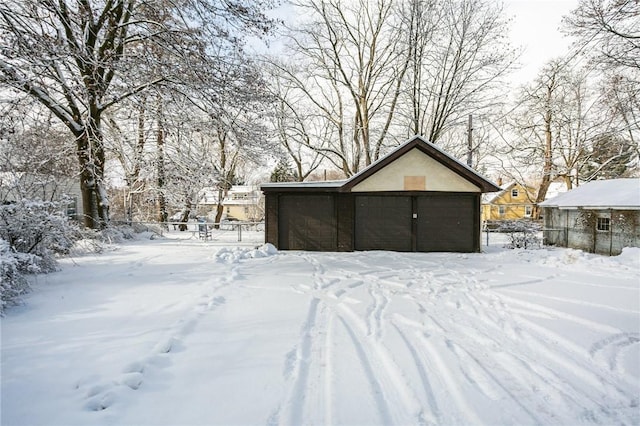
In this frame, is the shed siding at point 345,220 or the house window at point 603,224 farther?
the shed siding at point 345,220

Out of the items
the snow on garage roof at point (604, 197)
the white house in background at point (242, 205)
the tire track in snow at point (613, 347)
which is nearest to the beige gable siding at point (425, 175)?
the snow on garage roof at point (604, 197)

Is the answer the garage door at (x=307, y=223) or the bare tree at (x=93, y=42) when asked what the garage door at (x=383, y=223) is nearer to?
the garage door at (x=307, y=223)

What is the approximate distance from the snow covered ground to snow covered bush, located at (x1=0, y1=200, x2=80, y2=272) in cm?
70

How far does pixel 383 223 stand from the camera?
12648 millimetres

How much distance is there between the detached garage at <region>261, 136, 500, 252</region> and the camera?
12.4 m

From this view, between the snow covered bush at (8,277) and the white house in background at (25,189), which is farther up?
the white house in background at (25,189)

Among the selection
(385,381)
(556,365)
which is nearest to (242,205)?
(385,381)

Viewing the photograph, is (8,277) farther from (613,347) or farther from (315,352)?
(613,347)

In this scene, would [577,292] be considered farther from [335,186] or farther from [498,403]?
[335,186]

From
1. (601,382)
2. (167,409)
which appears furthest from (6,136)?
(601,382)

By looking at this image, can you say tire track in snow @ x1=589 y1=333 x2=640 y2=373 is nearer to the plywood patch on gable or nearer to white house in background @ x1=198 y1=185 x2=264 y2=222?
the plywood patch on gable

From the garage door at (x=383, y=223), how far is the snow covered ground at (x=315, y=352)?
580cm

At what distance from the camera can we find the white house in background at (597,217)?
11.4 metres

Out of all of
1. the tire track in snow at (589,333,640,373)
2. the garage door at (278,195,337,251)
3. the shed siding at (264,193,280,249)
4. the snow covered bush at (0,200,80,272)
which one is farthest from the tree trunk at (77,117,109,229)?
the tire track in snow at (589,333,640,373)
